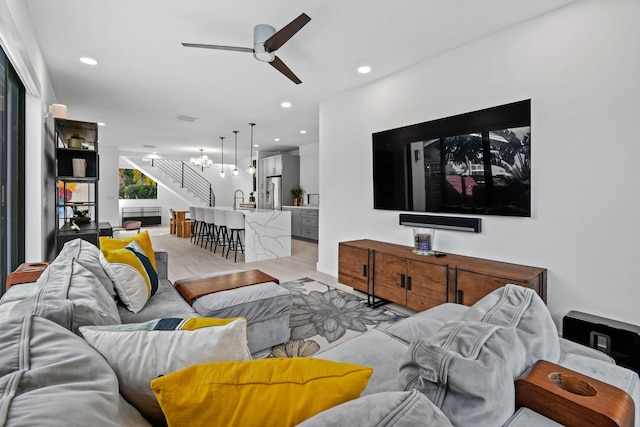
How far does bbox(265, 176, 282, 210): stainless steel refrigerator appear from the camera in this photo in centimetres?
923

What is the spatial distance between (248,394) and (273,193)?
9.04m

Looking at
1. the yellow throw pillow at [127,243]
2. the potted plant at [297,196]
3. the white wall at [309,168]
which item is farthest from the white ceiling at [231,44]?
the potted plant at [297,196]

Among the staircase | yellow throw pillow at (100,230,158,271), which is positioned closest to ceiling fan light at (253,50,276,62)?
yellow throw pillow at (100,230,158,271)

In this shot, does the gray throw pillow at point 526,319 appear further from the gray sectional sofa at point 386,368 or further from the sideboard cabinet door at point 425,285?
the sideboard cabinet door at point 425,285

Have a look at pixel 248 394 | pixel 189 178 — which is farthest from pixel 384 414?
pixel 189 178

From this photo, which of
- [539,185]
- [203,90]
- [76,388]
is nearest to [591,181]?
[539,185]

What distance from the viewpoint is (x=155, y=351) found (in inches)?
33.2

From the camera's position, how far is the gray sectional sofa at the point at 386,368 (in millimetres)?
564

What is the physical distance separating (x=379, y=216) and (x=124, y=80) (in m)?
3.71

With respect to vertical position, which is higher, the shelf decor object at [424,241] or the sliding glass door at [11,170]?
the sliding glass door at [11,170]

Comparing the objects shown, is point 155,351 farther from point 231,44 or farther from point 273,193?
point 273,193

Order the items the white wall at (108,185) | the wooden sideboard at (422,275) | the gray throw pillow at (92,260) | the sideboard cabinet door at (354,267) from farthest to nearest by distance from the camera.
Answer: the white wall at (108,185), the sideboard cabinet door at (354,267), the wooden sideboard at (422,275), the gray throw pillow at (92,260)

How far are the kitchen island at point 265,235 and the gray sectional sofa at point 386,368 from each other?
430 cm

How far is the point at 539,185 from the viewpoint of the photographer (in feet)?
8.55
